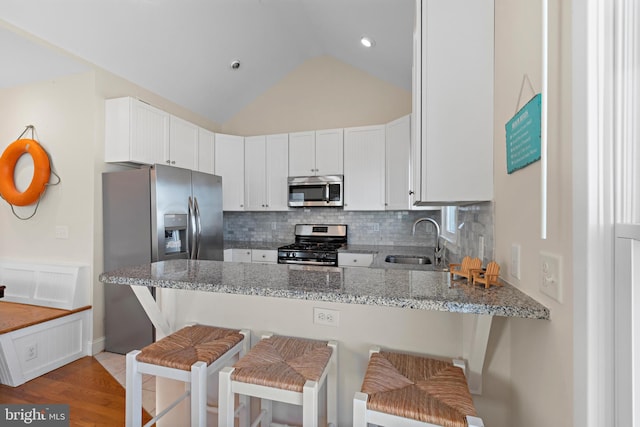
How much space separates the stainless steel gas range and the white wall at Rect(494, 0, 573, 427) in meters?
2.19

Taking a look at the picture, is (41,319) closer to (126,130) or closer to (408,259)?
(126,130)

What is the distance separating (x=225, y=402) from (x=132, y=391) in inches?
18.8

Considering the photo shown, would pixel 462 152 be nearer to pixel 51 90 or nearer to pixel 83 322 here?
pixel 83 322

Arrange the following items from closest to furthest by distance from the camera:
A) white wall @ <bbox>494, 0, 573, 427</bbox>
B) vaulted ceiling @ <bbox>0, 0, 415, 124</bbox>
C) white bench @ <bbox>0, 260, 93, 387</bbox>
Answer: white wall @ <bbox>494, 0, 573, 427</bbox> < white bench @ <bbox>0, 260, 93, 387</bbox> < vaulted ceiling @ <bbox>0, 0, 415, 124</bbox>

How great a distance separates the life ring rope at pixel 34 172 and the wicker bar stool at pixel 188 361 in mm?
2602

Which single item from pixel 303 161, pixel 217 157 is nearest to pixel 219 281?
pixel 303 161

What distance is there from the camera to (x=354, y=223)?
3.88 meters

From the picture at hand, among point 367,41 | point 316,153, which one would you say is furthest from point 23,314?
point 367,41

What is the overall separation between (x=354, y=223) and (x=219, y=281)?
2909 mm

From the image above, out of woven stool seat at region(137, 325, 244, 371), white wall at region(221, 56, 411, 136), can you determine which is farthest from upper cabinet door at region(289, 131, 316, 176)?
woven stool seat at region(137, 325, 244, 371)

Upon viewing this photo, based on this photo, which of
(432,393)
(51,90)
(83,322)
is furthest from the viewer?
(51,90)

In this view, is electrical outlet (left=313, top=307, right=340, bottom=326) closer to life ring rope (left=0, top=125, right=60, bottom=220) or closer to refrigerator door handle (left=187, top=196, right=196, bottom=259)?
refrigerator door handle (left=187, top=196, right=196, bottom=259)

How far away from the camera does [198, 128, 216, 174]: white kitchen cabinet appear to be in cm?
368

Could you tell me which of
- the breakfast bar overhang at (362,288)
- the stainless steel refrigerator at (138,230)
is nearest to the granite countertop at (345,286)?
the breakfast bar overhang at (362,288)
